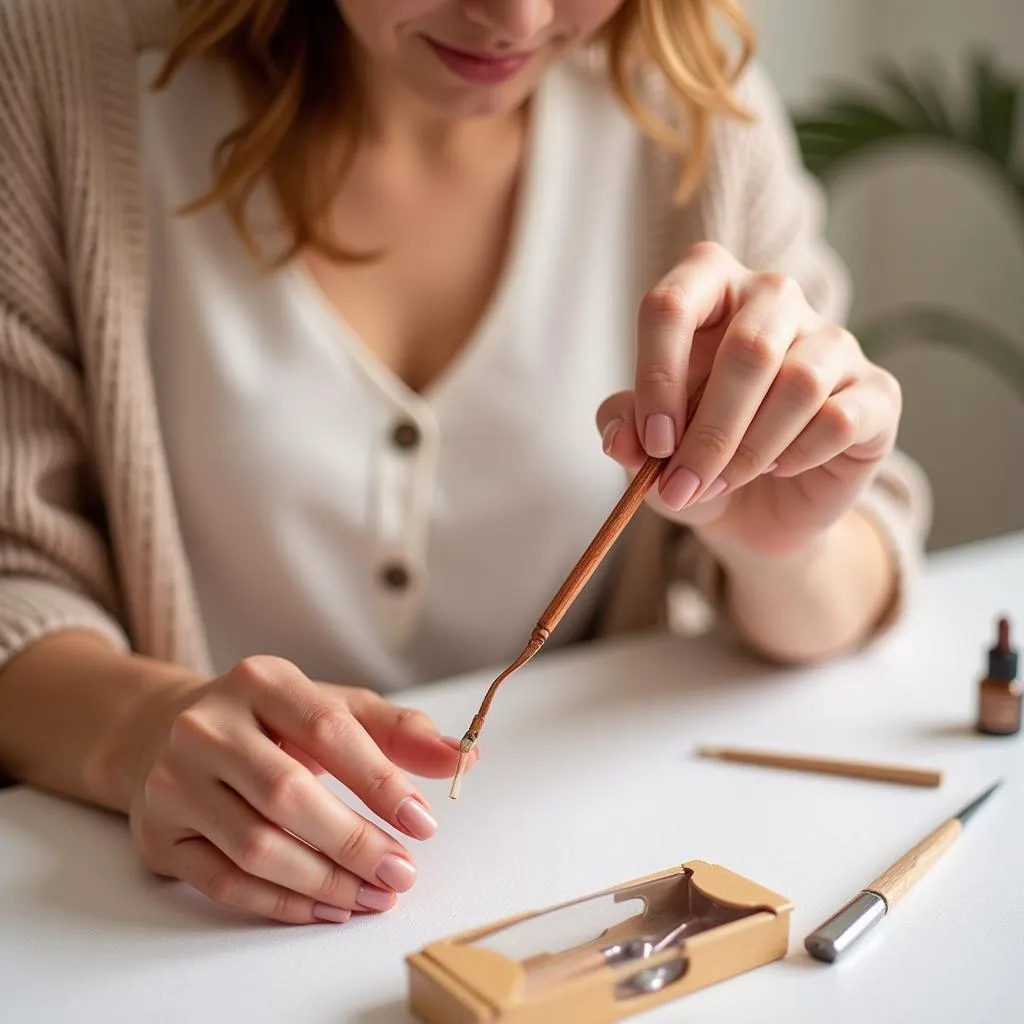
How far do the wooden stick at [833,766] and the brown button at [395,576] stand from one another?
1.03ft

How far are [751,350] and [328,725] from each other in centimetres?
27

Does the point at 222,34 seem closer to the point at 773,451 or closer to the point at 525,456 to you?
the point at 525,456

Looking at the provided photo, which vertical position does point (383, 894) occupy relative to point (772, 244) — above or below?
below

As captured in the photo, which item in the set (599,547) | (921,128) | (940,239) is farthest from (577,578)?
(940,239)

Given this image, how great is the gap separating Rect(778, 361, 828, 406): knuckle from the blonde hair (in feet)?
1.13

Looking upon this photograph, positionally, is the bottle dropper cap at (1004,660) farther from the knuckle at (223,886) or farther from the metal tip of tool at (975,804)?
the knuckle at (223,886)

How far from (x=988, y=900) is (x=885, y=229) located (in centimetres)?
164

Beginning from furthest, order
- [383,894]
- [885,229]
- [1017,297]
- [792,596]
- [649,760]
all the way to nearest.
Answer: [885,229], [1017,297], [792,596], [649,760], [383,894]

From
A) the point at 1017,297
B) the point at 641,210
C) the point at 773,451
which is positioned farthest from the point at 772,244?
the point at 1017,297

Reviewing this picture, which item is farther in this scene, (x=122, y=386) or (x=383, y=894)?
(x=122, y=386)

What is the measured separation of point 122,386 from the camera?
85 centimetres

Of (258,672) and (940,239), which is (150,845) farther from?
(940,239)

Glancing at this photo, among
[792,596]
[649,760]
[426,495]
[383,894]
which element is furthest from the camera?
[426,495]

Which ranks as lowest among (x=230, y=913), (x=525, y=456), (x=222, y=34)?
(x=230, y=913)
